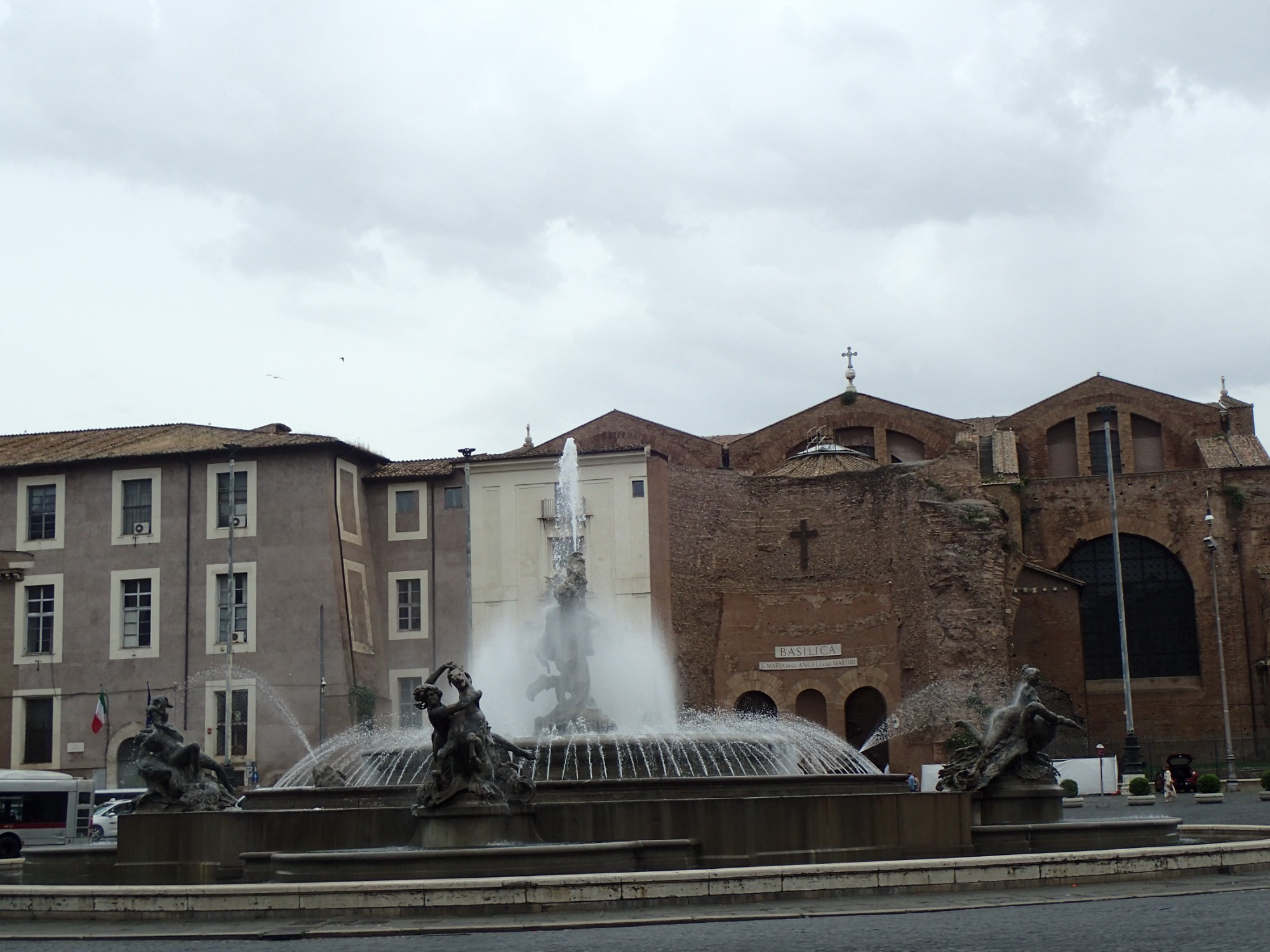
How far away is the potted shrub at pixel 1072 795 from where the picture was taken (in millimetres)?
31625

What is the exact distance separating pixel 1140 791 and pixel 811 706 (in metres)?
16.0

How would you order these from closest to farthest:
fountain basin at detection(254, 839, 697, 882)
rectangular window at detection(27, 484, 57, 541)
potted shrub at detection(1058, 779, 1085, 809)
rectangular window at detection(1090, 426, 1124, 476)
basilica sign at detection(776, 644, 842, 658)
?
fountain basin at detection(254, 839, 697, 882) < potted shrub at detection(1058, 779, 1085, 809) < rectangular window at detection(27, 484, 57, 541) < basilica sign at detection(776, 644, 842, 658) < rectangular window at detection(1090, 426, 1124, 476)

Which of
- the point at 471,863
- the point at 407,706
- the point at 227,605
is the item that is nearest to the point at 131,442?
the point at 227,605

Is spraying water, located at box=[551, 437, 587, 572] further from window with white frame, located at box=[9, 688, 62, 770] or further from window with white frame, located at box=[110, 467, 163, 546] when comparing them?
window with white frame, located at box=[9, 688, 62, 770]

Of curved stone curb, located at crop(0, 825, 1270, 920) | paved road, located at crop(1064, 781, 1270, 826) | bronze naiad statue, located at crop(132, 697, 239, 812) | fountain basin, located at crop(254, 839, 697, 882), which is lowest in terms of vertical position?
paved road, located at crop(1064, 781, 1270, 826)

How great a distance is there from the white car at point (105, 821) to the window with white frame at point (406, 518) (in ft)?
41.1

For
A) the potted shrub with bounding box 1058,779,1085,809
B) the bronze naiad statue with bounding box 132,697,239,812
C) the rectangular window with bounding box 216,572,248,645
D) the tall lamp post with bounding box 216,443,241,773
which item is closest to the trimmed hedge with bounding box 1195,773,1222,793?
the potted shrub with bounding box 1058,779,1085,809

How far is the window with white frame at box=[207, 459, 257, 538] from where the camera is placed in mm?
45656

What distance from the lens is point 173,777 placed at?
655 inches

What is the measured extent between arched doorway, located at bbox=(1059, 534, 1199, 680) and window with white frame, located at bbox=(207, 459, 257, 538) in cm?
2428

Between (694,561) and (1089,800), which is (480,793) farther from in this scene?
(694,561)

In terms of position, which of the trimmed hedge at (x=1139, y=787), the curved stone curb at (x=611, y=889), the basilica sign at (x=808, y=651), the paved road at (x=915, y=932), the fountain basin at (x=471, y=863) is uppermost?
the basilica sign at (x=808, y=651)

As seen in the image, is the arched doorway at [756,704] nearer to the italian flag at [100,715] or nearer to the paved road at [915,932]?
the italian flag at [100,715]

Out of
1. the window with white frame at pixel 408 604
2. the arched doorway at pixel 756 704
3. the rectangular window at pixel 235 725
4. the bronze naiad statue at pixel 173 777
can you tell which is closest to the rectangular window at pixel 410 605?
the window with white frame at pixel 408 604
